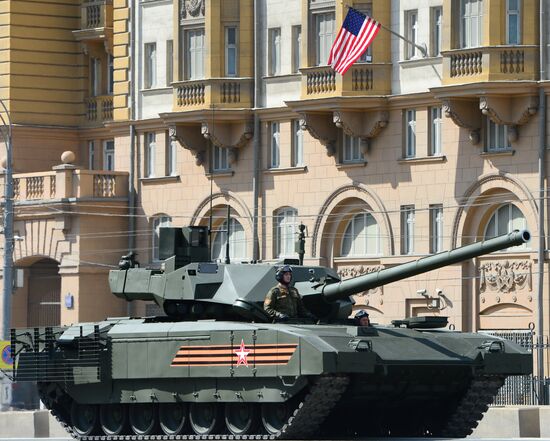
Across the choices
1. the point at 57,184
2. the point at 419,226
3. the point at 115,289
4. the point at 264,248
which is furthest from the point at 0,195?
the point at 115,289

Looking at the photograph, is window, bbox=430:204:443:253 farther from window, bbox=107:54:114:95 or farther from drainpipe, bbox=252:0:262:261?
window, bbox=107:54:114:95

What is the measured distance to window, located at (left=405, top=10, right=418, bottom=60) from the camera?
60.2 metres

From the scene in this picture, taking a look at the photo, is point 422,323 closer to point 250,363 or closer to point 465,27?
point 250,363

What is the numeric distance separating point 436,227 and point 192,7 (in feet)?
35.6

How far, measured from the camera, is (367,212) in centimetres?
6225

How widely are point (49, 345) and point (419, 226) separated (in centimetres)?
2318

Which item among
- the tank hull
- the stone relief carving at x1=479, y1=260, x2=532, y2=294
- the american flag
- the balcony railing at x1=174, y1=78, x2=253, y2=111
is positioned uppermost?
the american flag

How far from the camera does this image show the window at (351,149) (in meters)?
62.3

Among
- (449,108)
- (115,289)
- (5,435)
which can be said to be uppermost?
(449,108)

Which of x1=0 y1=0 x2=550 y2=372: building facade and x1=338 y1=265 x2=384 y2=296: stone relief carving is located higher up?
x1=0 y1=0 x2=550 y2=372: building facade

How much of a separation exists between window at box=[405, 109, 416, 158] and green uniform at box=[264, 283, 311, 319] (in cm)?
2379

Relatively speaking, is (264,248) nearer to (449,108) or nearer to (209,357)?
(449,108)

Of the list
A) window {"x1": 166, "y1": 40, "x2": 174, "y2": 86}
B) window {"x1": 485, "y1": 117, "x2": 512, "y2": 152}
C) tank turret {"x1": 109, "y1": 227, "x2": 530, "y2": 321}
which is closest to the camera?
tank turret {"x1": 109, "y1": 227, "x2": 530, "y2": 321}

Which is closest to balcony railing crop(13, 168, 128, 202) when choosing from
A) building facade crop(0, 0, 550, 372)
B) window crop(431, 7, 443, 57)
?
building facade crop(0, 0, 550, 372)
